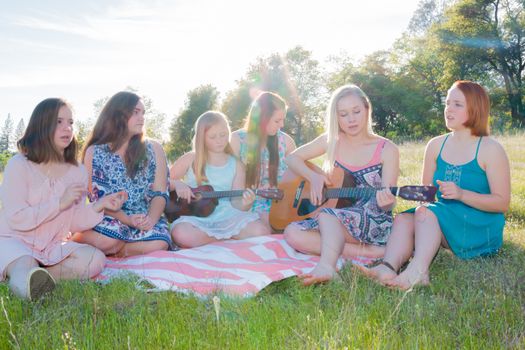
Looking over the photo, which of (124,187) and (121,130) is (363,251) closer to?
(124,187)

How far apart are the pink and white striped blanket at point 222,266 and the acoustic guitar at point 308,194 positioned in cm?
39

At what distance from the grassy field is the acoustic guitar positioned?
65 centimetres

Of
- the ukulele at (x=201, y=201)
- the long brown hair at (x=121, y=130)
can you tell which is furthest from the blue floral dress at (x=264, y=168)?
the long brown hair at (x=121, y=130)

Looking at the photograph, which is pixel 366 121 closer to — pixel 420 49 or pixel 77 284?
pixel 77 284

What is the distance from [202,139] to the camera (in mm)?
5383

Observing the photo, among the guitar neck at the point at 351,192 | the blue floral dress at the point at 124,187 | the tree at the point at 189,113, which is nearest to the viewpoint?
the guitar neck at the point at 351,192

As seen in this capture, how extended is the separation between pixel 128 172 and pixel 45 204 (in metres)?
1.04

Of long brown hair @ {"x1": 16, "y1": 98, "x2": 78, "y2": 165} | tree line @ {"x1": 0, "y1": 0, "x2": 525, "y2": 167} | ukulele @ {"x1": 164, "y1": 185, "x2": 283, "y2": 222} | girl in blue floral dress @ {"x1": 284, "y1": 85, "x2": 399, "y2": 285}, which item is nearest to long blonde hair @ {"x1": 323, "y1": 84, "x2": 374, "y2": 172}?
girl in blue floral dress @ {"x1": 284, "y1": 85, "x2": 399, "y2": 285}

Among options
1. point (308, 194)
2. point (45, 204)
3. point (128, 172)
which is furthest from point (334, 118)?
point (45, 204)

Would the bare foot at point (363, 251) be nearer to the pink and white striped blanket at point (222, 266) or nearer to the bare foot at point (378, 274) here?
the pink and white striped blanket at point (222, 266)

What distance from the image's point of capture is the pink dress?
3.82 m

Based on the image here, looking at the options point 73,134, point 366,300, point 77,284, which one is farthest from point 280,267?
point 73,134

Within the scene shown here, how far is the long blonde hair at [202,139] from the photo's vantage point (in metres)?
5.32

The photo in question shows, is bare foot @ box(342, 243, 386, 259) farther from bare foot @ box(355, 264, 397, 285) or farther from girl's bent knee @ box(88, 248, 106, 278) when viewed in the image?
→ girl's bent knee @ box(88, 248, 106, 278)
